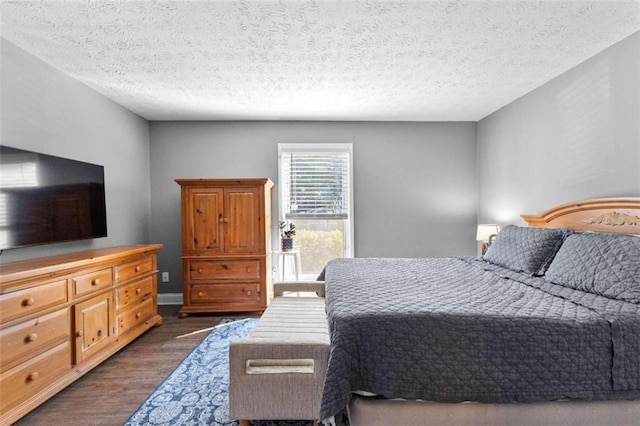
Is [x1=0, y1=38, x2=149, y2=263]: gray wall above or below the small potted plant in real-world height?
above

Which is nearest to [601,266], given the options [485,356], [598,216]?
[598,216]

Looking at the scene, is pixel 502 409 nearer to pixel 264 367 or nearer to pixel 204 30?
pixel 264 367

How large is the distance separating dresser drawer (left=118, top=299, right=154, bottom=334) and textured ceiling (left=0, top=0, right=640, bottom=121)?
2.11 meters

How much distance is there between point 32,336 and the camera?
1878mm

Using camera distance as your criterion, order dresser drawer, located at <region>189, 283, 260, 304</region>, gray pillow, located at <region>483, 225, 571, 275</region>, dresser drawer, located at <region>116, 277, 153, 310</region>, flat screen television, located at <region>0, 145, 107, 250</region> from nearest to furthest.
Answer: flat screen television, located at <region>0, 145, 107, 250</region> → gray pillow, located at <region>483, 225, 571, 275</region> → dresser drawer, located at <region>116, 277, 153, 310</region> → dresser drawer, located at <region>189, 283, 260, 304</region>

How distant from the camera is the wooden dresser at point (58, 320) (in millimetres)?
1767

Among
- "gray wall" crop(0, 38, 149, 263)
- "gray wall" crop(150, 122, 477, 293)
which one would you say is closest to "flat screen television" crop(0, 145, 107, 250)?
"gray wall" crop(0, 38, 149, 263)

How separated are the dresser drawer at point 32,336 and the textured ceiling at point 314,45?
1868mm

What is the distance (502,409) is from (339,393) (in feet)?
2.42

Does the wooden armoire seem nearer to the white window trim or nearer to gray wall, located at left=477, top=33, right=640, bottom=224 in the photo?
the white window trim

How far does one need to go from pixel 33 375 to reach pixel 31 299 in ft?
1.46

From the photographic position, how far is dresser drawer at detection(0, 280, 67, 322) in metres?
1.74

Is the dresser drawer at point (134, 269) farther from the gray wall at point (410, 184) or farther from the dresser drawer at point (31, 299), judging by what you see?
the gray wall at point (410, 184)

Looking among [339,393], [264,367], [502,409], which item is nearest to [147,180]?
[264,367]
